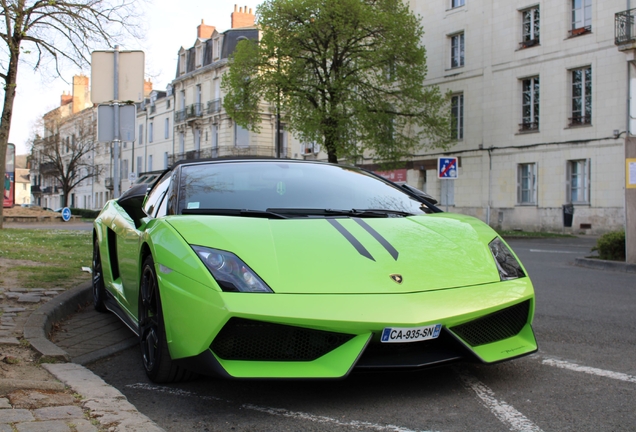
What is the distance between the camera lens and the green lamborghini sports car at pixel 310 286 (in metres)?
3.15

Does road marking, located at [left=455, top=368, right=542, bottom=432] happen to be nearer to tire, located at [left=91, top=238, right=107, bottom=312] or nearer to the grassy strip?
tire, located at [left=91, top=238, right=107, bottom=312]

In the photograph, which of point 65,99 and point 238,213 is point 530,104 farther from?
point 65,99

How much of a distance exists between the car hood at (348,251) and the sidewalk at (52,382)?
88cm

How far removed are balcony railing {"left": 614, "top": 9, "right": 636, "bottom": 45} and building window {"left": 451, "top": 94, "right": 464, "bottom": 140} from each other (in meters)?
8.98

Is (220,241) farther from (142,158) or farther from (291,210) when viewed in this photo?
(142,158)

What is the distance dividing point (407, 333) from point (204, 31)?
61650 millimetres

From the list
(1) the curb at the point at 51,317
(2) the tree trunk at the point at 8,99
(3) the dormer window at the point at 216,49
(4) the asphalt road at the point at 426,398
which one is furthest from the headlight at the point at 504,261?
(3) the dormer window at the point at 216,49

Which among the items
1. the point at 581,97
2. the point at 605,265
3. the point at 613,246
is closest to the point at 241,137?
the point at 581,97

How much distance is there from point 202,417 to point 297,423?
45cm

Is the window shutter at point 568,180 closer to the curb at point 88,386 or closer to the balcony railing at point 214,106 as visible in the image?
the curb at point 88,386

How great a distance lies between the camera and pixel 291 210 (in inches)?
161

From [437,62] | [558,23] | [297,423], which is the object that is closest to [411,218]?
[297,423]

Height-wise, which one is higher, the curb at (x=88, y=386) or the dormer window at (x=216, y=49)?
the dormer window at (x=216, y=49)

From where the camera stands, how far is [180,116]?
6144cm
